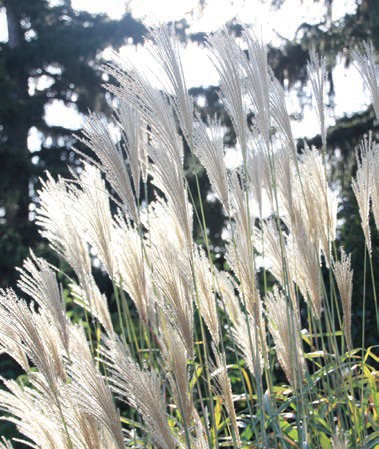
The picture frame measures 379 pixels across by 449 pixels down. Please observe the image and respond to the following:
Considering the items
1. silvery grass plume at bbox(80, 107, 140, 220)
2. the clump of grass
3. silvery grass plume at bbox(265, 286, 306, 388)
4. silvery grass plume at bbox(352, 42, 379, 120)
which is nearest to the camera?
the clump of grass

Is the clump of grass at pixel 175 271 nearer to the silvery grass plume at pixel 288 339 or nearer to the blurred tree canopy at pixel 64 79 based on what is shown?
the silvery grass plume at pixel 288 339

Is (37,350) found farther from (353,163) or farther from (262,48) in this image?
(353,163)

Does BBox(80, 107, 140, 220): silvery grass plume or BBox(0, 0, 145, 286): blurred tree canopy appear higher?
BBox(0, 0, 145, 286): blurred tree canopy

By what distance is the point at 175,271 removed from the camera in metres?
2.14

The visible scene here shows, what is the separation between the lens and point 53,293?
7.22 ft

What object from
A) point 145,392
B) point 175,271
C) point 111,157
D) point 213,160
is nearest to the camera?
point 145,392

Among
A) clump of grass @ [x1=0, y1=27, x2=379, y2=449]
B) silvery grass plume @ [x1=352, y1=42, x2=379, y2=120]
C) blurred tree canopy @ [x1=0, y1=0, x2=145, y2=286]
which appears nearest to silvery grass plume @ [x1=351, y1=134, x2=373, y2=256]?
clump of grass @ [x1=0, y1=27, x2=379, y2=449]

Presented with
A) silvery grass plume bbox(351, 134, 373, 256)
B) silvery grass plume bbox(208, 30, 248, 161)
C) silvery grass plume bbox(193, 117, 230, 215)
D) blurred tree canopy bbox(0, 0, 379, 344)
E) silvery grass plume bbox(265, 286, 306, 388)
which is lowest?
silvery grass plume bbox(265, 286, 306, 388)

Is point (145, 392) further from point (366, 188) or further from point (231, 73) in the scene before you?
point (366, 188)

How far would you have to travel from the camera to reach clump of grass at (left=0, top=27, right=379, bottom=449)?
2080 millimetres

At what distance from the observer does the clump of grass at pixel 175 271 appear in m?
2.08

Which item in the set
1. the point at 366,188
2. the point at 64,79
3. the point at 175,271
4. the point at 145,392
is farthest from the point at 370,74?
the point at 64,79

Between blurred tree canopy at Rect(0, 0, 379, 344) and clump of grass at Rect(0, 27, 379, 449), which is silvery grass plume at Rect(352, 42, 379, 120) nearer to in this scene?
clump of grass at Rect(0, 27, 379, 449)

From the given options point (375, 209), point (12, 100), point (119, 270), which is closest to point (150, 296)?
point (119, 270)
